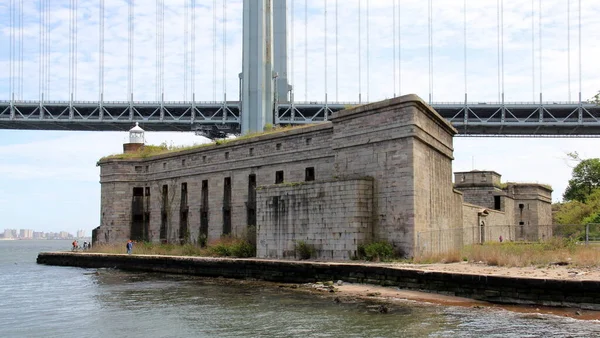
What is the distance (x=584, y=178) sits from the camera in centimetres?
7044

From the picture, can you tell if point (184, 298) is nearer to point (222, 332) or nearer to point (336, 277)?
point (336, 277)

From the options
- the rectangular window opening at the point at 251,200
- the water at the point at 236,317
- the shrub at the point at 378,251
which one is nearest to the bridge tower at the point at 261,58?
the rectangular window opening at the point at 251,200

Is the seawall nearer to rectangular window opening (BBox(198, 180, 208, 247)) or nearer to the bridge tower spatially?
rectangular window opening (BBox(198, 180, 208, 247))

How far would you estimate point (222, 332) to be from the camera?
646 inches

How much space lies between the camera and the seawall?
17.0 m

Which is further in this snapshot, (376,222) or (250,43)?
(250,43)

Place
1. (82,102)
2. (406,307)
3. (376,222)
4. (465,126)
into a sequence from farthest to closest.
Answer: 1. (82,102)
2. (465,126)
3. (376,222)
4. (406,307)

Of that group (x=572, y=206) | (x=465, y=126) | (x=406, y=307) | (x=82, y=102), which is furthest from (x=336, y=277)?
(x=82, y=102)

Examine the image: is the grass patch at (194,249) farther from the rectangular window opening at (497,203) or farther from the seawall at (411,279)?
the rectangular window opening at (497,203)

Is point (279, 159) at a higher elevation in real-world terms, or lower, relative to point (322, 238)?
higher

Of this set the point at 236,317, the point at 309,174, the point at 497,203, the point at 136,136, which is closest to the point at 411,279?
the point at 236,317

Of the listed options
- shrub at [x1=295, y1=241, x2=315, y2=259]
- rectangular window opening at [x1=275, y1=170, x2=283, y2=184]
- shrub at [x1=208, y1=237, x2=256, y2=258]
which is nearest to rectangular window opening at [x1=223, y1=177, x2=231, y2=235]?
shrub at [x1=208, y1=237, x2=256, y2=258]

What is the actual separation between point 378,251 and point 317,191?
3.74m

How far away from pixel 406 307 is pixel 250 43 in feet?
204
